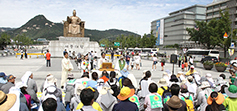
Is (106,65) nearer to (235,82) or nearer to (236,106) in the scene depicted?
(235,82)

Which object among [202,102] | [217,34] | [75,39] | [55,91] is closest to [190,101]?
[202,102]

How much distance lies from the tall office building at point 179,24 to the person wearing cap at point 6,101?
86.0 meters

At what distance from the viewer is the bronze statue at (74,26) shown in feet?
88.4

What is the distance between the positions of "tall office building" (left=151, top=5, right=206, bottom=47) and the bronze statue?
65.7 m

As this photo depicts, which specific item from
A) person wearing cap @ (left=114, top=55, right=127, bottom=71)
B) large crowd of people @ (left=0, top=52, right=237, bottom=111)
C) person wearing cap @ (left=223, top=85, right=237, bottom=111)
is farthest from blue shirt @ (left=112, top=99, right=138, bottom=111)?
person wearing cap @ (left=114, top=55, right=127, bottom=71)

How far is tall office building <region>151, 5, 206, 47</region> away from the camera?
87938mm

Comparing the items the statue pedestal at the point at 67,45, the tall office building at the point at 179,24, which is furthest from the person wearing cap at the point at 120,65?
the tall office building at the point at 179,24

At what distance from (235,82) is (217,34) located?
1271 inches

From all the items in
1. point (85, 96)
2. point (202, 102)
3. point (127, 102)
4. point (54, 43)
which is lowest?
point (202, 102)

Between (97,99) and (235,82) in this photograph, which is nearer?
(97,99)

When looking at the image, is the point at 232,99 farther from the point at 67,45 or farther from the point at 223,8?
the point at 223,8

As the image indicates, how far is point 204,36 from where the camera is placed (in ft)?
150

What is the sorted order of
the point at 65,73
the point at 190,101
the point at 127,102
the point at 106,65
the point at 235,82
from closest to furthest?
1. the point at 127,102
2. the point at 190,101
3. the point at 235,82
4. the point at 65,73
5. the point at 106,65

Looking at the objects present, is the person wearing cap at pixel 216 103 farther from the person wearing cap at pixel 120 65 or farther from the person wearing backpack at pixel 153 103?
the person wearing cap at pixel 120 65
